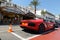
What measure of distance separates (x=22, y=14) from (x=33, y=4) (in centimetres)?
1812

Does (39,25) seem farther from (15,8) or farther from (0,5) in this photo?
(15,8)

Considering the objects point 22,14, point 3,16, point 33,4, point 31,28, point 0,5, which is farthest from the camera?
point 33,4

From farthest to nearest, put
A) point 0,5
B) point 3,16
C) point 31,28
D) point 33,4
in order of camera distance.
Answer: point 33,4, point 3,16, point 0,5, point 31,28

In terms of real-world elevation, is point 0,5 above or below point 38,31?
above

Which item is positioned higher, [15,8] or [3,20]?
[15,8]

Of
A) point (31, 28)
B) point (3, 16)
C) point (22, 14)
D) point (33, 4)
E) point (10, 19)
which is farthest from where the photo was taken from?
point (33, 4)

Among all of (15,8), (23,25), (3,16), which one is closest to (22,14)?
(15,8)

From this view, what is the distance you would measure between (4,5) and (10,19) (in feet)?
14.4

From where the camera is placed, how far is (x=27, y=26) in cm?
1260

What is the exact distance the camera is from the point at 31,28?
12523mm

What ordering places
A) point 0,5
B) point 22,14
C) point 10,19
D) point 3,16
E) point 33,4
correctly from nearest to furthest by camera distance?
point 0,5
point 3,16
point 10,19
point 22,14
point 33,4

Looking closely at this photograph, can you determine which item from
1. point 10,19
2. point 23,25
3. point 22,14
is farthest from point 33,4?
point 23,25

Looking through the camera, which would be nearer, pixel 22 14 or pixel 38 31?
pixel 38 31

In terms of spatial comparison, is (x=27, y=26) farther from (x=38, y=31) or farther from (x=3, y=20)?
(x=3, y=20)
